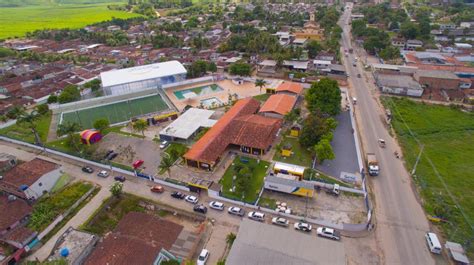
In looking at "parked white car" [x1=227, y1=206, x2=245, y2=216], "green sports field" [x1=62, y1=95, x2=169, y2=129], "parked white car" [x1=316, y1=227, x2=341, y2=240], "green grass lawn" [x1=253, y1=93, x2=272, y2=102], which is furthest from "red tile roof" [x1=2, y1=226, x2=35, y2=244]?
"green grass lawn" [x1=253, y1=93, x2=272, y2=102]

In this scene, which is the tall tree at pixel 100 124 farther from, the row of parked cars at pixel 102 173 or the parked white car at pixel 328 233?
the parked white car at pixel 328 233

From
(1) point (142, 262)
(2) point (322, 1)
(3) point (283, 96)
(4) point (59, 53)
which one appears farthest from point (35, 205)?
(2) point (322, 1)

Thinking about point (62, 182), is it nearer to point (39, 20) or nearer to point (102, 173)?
point (102, 173)

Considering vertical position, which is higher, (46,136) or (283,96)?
(283,96)

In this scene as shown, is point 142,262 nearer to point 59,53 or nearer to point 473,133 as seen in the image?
point 473,133

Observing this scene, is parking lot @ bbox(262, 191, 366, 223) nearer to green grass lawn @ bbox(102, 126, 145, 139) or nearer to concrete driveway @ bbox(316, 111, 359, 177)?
concrete driveway @ bbox(316, 111, 359, 177)
